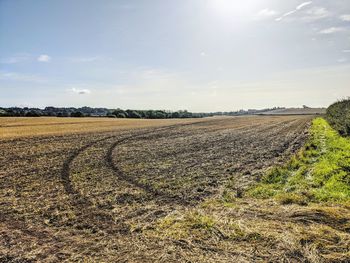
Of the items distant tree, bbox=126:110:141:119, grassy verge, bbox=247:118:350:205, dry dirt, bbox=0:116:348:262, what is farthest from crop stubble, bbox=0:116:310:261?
distant tree, bbox=126:110:141:119

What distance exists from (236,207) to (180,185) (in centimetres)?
313

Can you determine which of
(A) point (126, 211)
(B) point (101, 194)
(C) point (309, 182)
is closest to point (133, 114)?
(B) point (101, 194)

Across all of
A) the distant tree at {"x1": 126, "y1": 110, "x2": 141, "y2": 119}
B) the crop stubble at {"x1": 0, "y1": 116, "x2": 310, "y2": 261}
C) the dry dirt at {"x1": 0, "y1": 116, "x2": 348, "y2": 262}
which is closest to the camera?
the dry dirt at {"x1": 0, "y1": 116, "x2": 348, "y2": 262}

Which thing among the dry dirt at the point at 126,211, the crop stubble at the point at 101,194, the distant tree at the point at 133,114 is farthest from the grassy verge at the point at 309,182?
the distant tree at the point at 133,114

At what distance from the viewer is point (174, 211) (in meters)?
8.06

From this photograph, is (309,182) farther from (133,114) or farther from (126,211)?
(133,114)

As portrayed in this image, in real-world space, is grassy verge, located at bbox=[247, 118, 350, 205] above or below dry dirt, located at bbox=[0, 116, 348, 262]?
above

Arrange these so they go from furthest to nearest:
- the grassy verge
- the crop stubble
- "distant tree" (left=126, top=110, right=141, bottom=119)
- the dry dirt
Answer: "distant tree" (left=126, top=110, right=141, bottom=119), the grassy verge, the crop stubble, the dry dirt

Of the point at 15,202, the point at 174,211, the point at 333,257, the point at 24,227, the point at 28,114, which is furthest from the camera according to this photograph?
the point at 28,114

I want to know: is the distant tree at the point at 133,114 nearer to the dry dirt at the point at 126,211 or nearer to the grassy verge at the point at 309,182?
the dry dirt at the point at 126,211

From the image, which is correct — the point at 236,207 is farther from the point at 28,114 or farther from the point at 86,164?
the point at 28,114

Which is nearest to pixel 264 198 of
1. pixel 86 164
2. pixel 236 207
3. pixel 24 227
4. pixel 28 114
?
pixel 236 207

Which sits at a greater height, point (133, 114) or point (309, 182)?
point (133, 114)

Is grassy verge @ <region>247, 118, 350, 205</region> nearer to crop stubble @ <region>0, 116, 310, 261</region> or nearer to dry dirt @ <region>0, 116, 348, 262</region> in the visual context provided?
dry dirt @ <region>0, 116, 348, 262</region>
